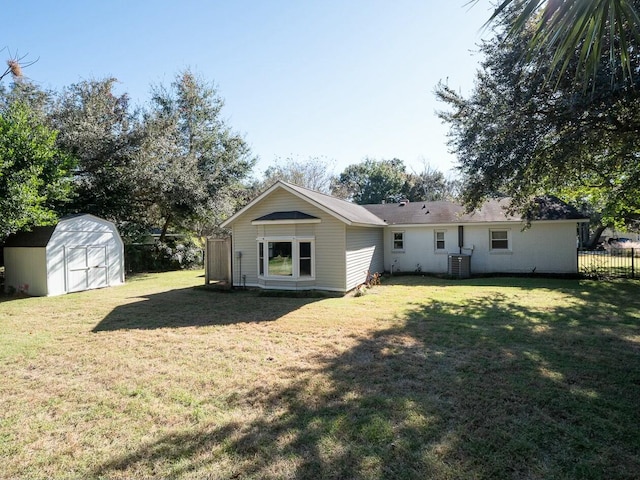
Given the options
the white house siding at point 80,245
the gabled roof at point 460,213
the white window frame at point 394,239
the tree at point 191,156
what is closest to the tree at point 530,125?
the gabled roof at point 460,213

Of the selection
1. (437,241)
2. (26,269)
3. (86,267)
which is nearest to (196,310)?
(86,267)

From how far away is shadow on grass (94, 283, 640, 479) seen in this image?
310 cm

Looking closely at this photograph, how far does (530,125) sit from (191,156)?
64.5 feet

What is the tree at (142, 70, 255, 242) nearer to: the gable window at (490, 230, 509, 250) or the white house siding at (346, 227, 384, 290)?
the white house siding at (346, 227, 384, 290)

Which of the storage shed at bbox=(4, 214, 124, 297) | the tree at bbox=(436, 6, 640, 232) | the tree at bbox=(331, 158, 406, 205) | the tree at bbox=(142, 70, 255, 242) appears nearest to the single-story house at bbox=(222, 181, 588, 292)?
the tree at bbox=(436, 6, 640, 232)

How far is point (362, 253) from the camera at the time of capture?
1394cm

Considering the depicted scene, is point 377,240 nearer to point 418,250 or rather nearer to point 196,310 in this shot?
point 418,250

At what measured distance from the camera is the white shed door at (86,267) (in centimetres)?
1362

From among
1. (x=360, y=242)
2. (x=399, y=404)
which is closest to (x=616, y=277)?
(x=360, y=242)

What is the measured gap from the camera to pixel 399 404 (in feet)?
13.8

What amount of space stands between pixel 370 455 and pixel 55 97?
2317cm

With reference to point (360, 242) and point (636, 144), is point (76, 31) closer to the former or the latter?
point (360, 242)

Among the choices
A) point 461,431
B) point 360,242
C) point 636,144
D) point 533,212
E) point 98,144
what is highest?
point 98,144

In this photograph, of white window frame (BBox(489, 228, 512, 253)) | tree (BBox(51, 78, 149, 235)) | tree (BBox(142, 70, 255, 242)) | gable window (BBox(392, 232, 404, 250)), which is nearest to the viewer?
white window frame (BBox(489, 228, 512, 253))
